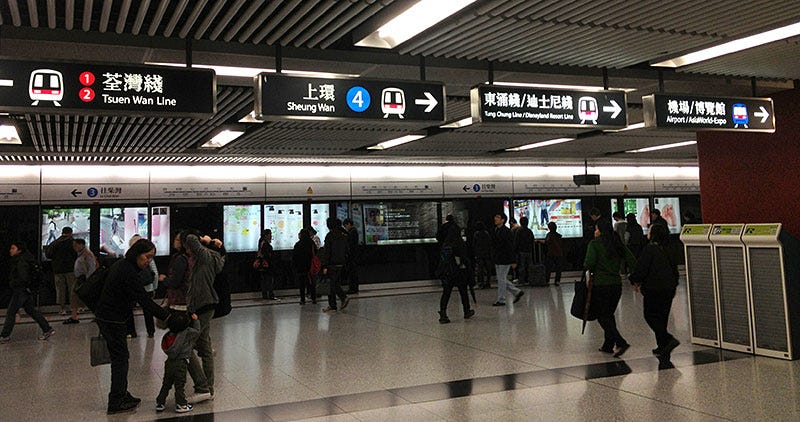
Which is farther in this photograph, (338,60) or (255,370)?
(255,370)

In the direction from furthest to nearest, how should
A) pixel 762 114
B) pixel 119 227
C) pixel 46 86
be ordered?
pixel 119 227 < pixel 762 114 < pixel 46 86

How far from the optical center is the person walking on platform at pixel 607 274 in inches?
281

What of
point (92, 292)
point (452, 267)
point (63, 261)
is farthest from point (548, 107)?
point (63, 261)

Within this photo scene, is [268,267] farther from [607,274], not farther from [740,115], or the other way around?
[740,115]

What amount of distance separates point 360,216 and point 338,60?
31.8ft

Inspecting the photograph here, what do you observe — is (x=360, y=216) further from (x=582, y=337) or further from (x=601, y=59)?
(x=601, y=59)

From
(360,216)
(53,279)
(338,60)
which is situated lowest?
(53,279)

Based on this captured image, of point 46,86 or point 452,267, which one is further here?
point 452,267

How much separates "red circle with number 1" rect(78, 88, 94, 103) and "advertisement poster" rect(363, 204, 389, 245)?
11097 mm

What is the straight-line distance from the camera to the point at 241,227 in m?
15.0

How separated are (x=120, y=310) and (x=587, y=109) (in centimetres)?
489

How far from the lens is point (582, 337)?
27.1 feet

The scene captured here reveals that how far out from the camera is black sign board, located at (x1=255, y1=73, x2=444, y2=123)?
18.0 ft

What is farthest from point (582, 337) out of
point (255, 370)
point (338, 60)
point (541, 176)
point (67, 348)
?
point (541, 176)
